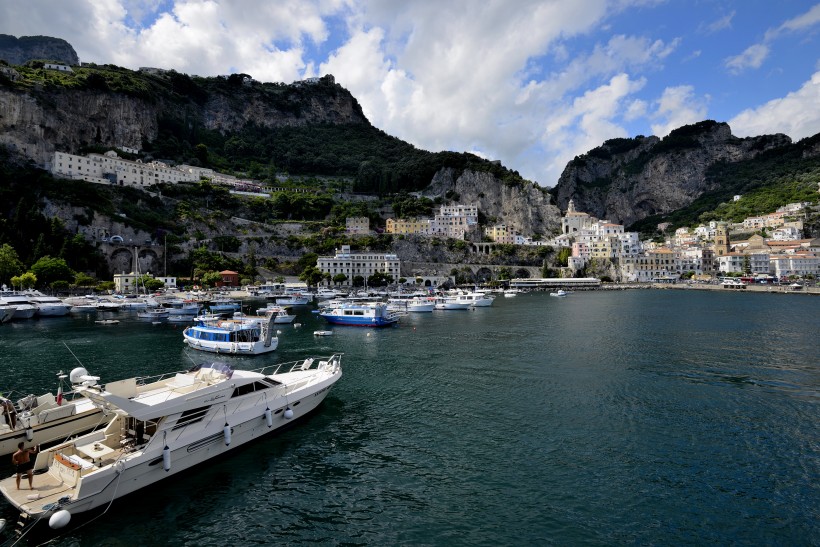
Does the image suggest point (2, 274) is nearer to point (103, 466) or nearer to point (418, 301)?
point (418, 301)

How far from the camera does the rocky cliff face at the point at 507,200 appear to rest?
5719 inches

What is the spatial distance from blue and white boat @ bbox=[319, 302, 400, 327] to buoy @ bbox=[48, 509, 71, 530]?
119ft

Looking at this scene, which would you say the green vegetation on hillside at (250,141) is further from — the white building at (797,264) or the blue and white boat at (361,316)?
the blue and white boat at (361,316)

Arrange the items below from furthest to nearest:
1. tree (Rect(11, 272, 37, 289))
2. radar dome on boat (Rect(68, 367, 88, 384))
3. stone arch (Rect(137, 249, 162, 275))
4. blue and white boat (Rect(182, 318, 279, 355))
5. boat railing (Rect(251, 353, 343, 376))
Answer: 1. stone arch (Rect(137, 249, 162, 275))
2. tree (Rect(11, 272, 37, 289))
3. blue and white boat (Rect(182, 318, 279, 355))
4. boat railing (Rect(251, 353, 343, 376))
5. radar dome on boat (Rect(68, 367, 88, 384))

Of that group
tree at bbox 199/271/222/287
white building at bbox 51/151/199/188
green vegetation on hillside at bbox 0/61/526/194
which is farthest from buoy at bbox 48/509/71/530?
green vegetation on hillside at bbox 0/61/526/194

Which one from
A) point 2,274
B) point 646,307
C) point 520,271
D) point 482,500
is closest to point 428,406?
point 482,500

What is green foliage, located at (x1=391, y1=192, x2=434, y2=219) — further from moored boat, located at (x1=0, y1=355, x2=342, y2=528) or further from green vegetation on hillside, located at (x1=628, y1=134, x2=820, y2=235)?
moored boat, located at (x1=0, y1=355, x2=342, y2=528)

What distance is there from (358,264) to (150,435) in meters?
92.2

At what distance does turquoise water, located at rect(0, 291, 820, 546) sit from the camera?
35.4 feet

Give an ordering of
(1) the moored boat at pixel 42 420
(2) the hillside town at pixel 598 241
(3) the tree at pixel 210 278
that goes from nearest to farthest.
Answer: (1) the moored boat at pixel 42 420 < (3) the tree at pixel 210 278 < (2) the hillside town at pixel 598 241

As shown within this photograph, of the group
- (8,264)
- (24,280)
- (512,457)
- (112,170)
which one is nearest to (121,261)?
(8,264)

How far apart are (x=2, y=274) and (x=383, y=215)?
9170cm

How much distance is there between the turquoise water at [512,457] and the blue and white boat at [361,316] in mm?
14716

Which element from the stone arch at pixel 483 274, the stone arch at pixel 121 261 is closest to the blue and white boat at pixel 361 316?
the stone arch at pixel 121 261
